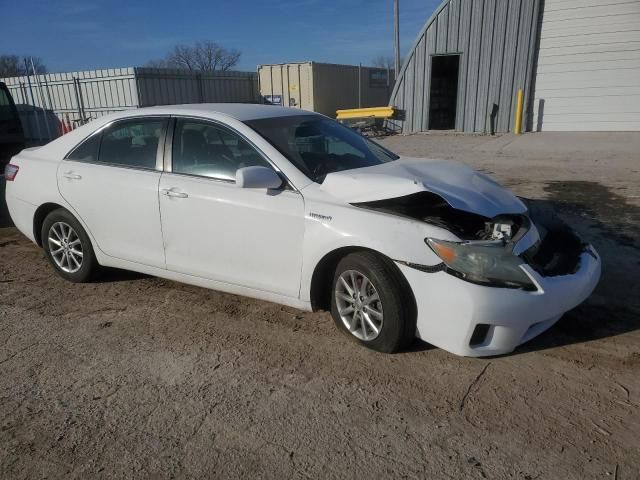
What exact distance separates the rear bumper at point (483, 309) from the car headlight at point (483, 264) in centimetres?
4

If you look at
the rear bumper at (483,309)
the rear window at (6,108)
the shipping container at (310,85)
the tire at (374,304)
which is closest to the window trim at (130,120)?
the tire at (374,304)

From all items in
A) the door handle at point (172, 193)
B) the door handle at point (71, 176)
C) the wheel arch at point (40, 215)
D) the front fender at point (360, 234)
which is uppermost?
the door handle at point (71, 176)

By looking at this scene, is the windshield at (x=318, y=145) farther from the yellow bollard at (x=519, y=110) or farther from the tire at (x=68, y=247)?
the yellow bollard at (x=519, y=110)

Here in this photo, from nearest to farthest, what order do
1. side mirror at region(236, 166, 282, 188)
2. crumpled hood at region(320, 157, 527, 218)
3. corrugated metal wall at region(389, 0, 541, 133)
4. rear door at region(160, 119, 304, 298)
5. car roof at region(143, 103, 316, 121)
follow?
crumpled hood at region(320, 157, 527, 218), side mirror at region(236, 166, 282, 188), rear door at region(160, 119, 304, 298), car roof at region(143, 103, 316, 121), corrugated metal wall at region(389, 0, 541, 133)

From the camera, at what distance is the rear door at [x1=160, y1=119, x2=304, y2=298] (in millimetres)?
3439

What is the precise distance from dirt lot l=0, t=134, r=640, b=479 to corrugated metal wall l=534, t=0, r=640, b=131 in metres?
12.5

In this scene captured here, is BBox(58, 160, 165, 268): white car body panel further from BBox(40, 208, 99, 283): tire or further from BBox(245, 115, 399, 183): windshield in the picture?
BBox(245, 115, 399, 183): windshield

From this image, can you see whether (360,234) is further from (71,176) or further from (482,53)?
(482,53)

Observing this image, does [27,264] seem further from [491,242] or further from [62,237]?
[491,242]

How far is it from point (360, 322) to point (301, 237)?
0.69 meters

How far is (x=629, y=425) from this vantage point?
255cm

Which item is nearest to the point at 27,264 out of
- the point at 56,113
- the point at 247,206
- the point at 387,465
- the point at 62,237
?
the point at 62,237

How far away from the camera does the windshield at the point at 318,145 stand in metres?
3.70

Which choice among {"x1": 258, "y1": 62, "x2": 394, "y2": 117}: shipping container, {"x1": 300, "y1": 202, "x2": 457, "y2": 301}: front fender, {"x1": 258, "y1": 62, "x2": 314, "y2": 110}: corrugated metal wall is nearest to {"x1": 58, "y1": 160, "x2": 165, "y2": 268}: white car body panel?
{"x1": 300, "y1": 202, "x2": 457, "y2": 301}: front fender
